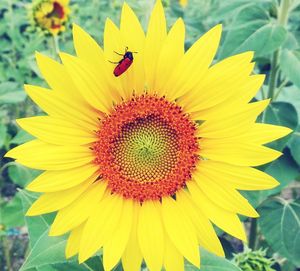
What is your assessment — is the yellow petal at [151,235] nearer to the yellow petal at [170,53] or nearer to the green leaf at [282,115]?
the yellow petal at [170,53]

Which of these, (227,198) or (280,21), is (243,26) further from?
(227,198)

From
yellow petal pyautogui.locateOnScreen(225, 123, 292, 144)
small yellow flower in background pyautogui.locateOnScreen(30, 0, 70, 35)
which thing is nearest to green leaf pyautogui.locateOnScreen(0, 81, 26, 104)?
small yellow flower in background pyautogui.locateOnScreen(30, 0, 70, 35)

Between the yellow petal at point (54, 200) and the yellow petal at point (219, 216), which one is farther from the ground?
the yellow petal at point (219, 216)

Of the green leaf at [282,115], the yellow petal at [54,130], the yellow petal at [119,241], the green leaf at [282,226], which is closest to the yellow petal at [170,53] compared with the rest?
the yellow petal at [54,130]

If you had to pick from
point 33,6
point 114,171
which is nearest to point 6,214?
point 33,6

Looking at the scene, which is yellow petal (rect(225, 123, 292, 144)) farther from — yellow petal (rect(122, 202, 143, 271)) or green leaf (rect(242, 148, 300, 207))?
green leaf (rect(242, 148, 300, 207))

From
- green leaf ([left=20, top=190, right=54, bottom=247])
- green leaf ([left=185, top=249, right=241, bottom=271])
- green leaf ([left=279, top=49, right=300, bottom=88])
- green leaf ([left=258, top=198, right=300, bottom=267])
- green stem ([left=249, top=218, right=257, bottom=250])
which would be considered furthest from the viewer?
green stem ([left=249, top=218, right=257, bottom=250])
